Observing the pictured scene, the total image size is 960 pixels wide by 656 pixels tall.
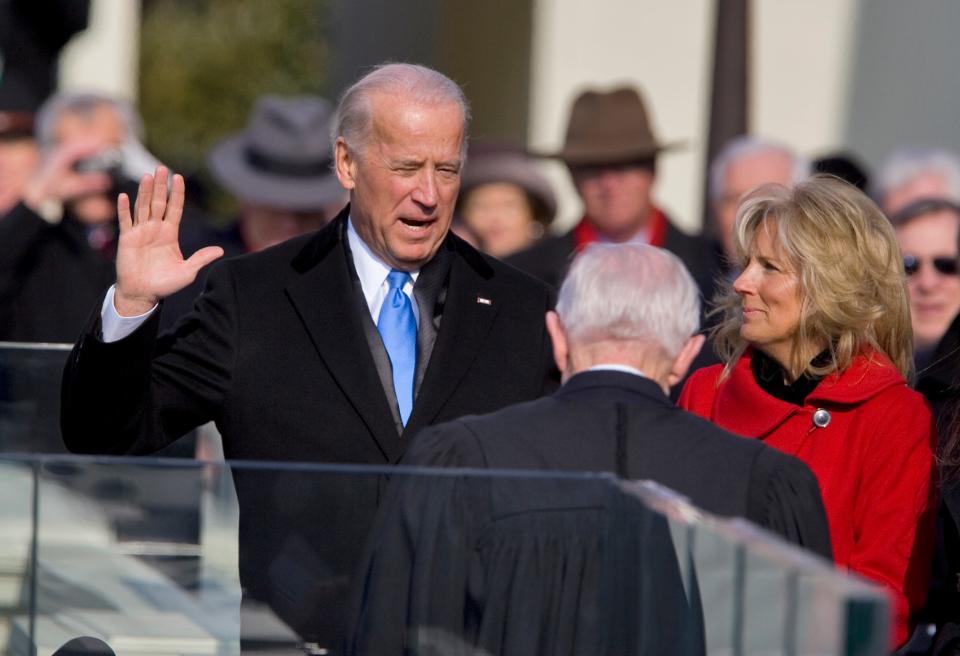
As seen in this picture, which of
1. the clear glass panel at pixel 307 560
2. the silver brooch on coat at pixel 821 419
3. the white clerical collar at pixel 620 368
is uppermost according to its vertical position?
the white clerical collar at pixel 620 368

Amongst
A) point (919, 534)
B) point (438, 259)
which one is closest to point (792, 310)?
point (919, 534)

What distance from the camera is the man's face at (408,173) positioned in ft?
13.0

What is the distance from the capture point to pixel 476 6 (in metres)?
12.4

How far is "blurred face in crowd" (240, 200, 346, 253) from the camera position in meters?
6.39

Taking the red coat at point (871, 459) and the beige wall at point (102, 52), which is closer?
the red coat at point (871, 459)

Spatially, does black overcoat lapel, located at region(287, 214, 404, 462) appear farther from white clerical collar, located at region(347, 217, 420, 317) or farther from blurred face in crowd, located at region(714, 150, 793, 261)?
blurred face in crowd, located at region(714, 150, 793, 261)

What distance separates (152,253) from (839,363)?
142cm

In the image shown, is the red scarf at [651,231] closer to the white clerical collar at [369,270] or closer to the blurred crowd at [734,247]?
the blurred crowd at [734,247]

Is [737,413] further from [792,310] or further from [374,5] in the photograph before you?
[374,5]

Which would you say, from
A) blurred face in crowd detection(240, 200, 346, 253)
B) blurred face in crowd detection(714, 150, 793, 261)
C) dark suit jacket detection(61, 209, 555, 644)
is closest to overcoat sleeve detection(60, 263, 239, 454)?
dark suit jacket detection(61, 209, 555, 644)

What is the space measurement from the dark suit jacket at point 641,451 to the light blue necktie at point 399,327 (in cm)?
66

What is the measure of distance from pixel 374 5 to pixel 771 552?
481 inches

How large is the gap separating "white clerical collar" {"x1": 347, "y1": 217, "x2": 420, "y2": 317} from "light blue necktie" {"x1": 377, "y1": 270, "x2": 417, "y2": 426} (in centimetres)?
2

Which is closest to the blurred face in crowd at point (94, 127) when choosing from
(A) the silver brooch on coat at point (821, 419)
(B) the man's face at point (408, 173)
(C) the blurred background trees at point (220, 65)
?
(B) the man's face at point (408, 173)
